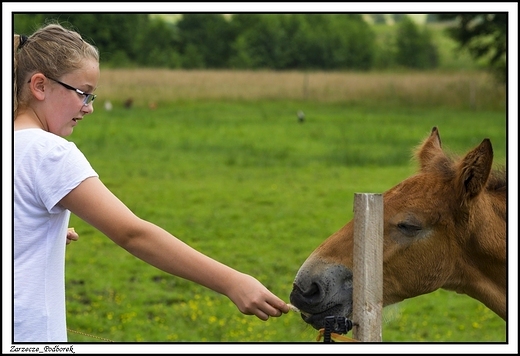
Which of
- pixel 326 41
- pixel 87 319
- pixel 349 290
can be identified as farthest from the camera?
pixel 326 41

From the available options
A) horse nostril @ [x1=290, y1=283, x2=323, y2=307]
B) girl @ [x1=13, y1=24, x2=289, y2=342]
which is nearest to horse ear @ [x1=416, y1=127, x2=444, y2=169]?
horse nostril @ [x1=290, y1=283, x2=323, y2=307]

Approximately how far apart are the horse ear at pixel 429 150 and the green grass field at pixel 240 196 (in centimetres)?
77

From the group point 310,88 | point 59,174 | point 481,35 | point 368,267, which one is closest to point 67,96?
point 59,174

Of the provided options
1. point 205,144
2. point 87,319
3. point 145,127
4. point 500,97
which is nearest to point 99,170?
point 205,144

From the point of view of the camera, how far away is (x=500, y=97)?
94.2 feet

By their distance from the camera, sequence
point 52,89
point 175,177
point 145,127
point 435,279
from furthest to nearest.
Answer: point 145,127 → point 175,177 → point 435,279 → point 52,89

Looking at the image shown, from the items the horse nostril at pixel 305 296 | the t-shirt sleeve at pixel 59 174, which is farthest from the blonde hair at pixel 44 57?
the horse nostril at pixel 305 296

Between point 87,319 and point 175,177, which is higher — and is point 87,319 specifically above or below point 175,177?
below

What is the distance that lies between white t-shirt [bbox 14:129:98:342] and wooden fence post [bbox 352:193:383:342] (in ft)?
3.24

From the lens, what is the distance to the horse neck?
3.43 meters

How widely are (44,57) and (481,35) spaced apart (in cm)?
2929

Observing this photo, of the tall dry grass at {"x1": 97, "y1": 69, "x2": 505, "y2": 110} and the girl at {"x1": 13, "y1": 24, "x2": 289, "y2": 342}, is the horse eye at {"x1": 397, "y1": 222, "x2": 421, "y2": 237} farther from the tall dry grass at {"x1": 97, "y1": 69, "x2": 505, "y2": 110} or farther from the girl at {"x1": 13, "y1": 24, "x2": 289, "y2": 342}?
the tall dry grass at {"x1": 97, "y1": 69, "x2": 505, "y2": 110}

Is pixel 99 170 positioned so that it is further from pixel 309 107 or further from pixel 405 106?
pixel 405 106

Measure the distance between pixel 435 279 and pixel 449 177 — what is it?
0.51 meters
